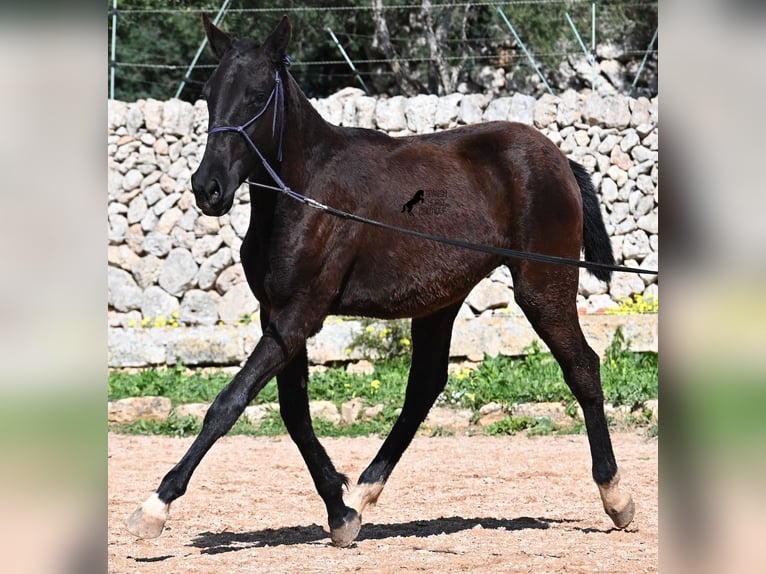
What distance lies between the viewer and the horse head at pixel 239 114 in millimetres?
4340

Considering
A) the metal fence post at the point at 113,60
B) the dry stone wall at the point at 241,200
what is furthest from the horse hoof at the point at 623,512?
the metal fence post at the point at 113,60

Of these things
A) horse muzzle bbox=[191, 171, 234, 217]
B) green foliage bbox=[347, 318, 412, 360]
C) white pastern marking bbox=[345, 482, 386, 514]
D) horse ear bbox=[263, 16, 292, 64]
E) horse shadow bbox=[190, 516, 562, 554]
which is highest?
horse ear bbox=[263, 16, 292, 64]

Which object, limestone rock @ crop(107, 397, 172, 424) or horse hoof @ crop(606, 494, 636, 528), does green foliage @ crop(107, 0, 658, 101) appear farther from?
horse hoof @ crop(606, 494, 636, 528)

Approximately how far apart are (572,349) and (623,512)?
0.87 meters

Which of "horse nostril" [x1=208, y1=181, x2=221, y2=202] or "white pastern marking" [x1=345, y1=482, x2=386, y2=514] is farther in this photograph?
"white pastern marking" [x1=345, y1=482, x2=386, y2=514]

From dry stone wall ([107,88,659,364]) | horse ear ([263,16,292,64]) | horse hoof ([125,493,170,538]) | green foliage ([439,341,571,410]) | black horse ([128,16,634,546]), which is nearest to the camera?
horse hoof ([125,493,170,538])

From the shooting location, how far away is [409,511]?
596 centimetres

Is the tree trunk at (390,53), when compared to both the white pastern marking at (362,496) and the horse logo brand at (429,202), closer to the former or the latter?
the horse logo brand at (429,202)

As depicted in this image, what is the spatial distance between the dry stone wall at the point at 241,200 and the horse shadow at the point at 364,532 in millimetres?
5312

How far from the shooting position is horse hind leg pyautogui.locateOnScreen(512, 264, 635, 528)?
17.4 feet

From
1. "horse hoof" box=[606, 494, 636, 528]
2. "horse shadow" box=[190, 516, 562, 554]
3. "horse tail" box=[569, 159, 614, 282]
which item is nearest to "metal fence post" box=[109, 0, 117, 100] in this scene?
"horse tail" box=[569, 159, 614, 282]
